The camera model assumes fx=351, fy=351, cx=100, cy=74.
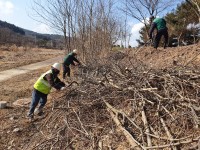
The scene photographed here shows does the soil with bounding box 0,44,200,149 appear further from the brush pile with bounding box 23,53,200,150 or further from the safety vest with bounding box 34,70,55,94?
the safety vest with bounding box 34,70,55,94

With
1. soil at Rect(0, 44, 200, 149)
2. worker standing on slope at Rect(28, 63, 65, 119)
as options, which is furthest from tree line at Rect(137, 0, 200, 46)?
worker standing on slope at Rect(28, 63, 65, 119)

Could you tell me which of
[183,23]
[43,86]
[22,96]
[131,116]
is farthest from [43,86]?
[183,23]

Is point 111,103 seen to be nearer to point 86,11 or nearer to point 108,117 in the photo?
point 108,117

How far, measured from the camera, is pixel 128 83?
22.5 feet

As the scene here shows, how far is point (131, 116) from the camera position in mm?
6066

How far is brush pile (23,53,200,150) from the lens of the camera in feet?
17.2

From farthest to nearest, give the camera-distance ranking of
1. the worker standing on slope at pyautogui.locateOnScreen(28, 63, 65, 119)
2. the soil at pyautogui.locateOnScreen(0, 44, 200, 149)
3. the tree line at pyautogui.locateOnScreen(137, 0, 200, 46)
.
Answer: the tree line at pyautogui.locateOnScreen(137, 0, 200, 46) < the worker standing on slope at pyautogui.locateOnScreen(28, 63, 65, 119) < the soil at pyautogui.locateOnScreen(0, 44, 200, 149)

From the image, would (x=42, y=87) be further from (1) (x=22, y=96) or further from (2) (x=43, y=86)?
(1) (x=22, y=96)

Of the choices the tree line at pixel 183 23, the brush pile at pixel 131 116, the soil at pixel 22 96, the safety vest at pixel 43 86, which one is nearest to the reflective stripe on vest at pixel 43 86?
the safety vest at pixel 43 86

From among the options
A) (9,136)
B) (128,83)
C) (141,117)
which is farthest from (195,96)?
(9,136)

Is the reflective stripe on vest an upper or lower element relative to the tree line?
lower

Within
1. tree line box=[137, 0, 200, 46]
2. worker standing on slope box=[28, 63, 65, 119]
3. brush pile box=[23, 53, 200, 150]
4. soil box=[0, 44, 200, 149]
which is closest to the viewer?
brush pile box=[23, 53, 200, 150]

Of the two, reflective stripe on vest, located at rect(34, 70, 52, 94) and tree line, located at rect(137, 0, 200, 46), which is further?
tree line, located at rect(137, 0, 200, 46)

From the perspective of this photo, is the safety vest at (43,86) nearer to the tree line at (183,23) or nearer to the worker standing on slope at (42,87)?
the worker standing on slope at (42,87)
